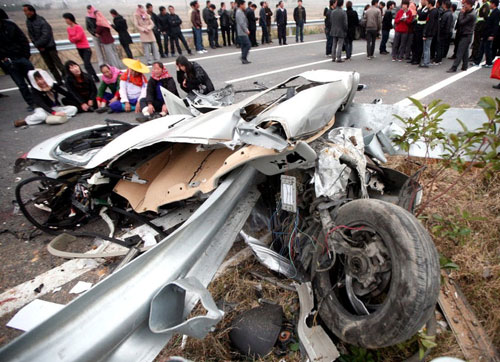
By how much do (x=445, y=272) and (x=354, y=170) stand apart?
3.27 feet

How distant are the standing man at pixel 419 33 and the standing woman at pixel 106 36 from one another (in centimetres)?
889

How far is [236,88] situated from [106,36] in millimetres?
4594

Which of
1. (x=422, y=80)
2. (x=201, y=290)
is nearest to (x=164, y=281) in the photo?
(x=201, y=290)

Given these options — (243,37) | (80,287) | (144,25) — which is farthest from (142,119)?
(144,25)

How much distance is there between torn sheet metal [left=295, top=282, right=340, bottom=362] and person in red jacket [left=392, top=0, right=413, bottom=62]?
9696mm

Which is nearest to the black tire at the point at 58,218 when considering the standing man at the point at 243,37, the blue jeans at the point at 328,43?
the standing man at the point at 243,37

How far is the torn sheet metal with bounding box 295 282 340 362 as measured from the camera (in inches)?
61.2

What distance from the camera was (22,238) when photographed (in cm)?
271

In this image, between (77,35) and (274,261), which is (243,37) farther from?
(274,261)

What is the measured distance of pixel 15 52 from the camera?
595 centimetres

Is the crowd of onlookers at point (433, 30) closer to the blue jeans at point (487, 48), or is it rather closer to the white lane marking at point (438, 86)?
the blue jeans at point (487, 48)

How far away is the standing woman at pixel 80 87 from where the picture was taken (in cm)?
573

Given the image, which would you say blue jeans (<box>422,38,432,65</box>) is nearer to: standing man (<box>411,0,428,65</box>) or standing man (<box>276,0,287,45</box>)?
standing man (<box>411,0,428,65</box>)

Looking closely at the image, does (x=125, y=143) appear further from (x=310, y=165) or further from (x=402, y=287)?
(x=402, y=287)
